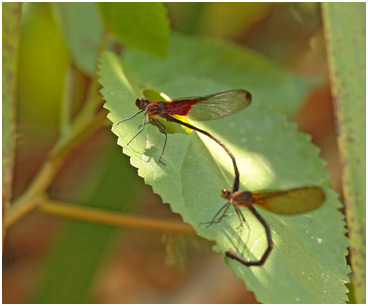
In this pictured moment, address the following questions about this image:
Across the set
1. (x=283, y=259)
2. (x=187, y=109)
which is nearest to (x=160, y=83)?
(x=187, y=109)

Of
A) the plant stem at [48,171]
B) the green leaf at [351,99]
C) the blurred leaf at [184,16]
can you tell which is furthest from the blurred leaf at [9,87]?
the blurred leaf at [184,16]

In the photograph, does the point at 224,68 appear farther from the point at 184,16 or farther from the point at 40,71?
the point at 40,71

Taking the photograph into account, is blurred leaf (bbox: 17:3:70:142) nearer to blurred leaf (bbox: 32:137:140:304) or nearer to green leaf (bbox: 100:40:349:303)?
blurred leaf (bbox: 32:137:140:304)

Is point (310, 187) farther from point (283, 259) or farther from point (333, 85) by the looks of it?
point (333, 85)

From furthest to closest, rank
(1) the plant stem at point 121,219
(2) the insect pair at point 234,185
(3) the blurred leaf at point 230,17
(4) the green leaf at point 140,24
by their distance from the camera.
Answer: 1. (3) the blurred leaf at point 230,17
2. (1) the plant stem at point 121,219
3. (4) the green leaf at point 140,24
4. (2) the insect pair at point 234,185

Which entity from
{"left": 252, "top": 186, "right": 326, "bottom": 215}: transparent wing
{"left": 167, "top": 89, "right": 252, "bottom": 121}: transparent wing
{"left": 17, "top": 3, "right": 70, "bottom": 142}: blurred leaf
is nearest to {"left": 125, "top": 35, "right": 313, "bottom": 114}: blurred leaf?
{"left": 167, "top": 89, "right": 252, "bottom": 121}: transparent wing

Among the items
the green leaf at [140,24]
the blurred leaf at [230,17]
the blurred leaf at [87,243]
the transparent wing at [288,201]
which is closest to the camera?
the transparent wing at [288,201]

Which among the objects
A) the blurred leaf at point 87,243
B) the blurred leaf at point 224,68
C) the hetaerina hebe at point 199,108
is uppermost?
the blurred leaf at point 224,68

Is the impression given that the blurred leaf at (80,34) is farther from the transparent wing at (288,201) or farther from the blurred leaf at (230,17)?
the transparent wing at (288,201)
